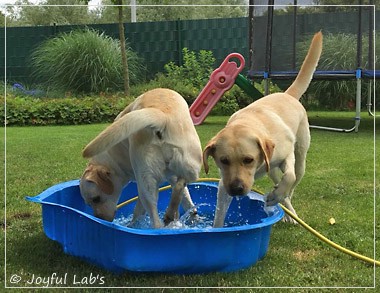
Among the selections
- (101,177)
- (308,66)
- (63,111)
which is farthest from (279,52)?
(101,177)

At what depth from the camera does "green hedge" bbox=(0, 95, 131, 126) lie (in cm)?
864

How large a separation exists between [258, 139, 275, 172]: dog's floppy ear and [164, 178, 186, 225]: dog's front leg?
0.47 m

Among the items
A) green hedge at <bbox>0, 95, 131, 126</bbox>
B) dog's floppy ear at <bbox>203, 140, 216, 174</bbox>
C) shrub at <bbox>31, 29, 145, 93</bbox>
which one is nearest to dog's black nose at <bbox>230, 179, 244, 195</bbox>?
dog's floppy ear at <bbox>203, 140, 216, 174</bbox>

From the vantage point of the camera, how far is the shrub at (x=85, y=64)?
10391mm

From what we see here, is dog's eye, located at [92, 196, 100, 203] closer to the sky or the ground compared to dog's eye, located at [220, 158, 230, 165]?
closer to the ground

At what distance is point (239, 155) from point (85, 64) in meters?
8.25

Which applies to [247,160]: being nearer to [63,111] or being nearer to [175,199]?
[175,199]

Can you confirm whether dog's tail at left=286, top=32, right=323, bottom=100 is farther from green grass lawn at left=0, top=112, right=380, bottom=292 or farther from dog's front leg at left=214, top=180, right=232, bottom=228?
dog's front leg at left=214, top=180, right=232, bottom=228

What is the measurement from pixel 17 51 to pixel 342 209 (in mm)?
9984

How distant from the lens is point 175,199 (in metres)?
2.93

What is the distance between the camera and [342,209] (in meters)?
3.87

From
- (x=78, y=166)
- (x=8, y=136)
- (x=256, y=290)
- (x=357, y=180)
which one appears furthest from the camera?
(x=8, y=136)

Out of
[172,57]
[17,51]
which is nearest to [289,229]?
[172,57]

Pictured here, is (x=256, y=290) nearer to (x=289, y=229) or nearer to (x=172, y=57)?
(x=289, y=229)
